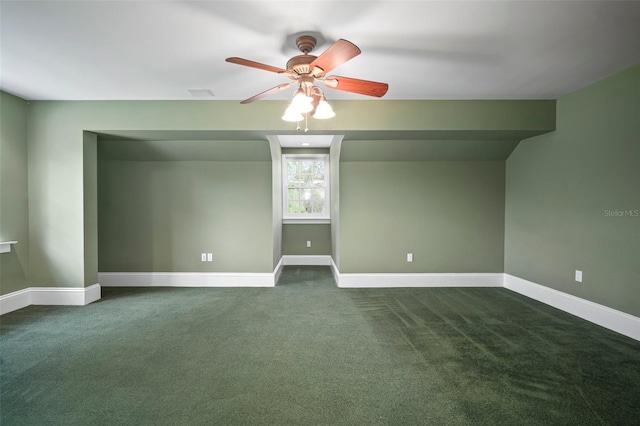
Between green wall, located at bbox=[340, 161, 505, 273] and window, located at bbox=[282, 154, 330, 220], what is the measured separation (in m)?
1.70

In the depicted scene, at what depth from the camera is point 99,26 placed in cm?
206

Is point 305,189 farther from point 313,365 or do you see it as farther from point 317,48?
point 313,365

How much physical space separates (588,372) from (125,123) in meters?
4.89

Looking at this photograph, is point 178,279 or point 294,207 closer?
point 178,279

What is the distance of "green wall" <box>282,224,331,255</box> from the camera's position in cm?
609

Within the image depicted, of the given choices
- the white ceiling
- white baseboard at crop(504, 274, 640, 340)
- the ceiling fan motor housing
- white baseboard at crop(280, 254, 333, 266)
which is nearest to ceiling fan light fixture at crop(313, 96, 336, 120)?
the ceiling fan motor housing

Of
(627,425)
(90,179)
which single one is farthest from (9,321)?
(627,425)

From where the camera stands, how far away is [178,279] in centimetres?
446

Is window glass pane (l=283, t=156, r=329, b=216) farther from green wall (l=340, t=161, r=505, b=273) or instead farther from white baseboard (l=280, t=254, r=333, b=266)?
green wall (l=340, t=161, r=505, b=273)

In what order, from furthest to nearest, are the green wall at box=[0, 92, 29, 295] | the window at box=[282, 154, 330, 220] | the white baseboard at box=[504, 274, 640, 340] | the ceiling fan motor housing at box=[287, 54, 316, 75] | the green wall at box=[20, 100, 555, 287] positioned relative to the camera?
the window at box=[282, 154, 330, 220] → the green wall at box=[20, 100, 555, 287] → the green wall at box=[0, 92, 29, 295] → the white baseboard at box=[504, 274, 640, 340] → the ceiling fan motor housing at box=[287, 54, 316, 75]

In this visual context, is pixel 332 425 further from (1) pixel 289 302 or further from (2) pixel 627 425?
(1) pixel 289 302

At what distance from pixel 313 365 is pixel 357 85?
2.08m

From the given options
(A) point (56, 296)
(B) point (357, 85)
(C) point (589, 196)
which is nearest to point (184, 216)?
(A) point (56, 296)

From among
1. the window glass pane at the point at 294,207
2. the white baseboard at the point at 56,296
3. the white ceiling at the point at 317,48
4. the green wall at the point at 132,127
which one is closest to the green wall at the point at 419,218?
the green wall at the point at 132,127
